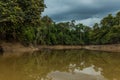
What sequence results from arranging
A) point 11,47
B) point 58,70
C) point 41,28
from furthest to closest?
1. point 41,28
2. point 11,47
3. point 58,70

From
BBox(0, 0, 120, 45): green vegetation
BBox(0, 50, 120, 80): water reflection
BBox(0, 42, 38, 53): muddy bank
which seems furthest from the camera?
BBox(0, 42, 38, 53): muddy bank

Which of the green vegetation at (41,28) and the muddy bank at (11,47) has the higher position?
the green vegetation at (41,28)

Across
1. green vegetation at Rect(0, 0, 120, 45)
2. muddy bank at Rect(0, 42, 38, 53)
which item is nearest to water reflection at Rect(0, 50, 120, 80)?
green vegetation at Rect(0, 0, 120, 45)

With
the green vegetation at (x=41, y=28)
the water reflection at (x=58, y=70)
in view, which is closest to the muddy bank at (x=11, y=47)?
the green vegetation at (x=41, y=28)

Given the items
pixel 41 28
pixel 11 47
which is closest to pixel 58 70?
pixel 11 47

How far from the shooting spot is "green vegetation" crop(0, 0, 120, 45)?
33669 mm

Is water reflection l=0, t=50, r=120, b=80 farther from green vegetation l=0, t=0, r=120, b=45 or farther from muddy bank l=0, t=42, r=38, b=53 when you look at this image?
muddy bank l=0, t=42, r=38, b=53

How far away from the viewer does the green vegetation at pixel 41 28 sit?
3367 cm

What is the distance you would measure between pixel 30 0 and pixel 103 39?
1479 inches

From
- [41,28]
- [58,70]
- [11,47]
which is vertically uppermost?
[41,28]

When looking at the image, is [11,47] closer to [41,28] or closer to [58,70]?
[41,28]

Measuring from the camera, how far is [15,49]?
4581cm

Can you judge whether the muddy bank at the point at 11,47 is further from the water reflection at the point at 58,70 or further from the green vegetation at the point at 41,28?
the water reflection at the point at 58,70

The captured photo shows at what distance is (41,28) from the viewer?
230 feet
